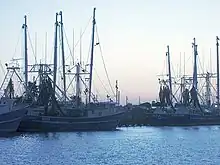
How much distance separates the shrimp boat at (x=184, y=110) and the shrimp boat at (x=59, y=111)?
2808 cm

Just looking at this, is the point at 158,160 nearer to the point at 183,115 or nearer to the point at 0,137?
the point at 0,137

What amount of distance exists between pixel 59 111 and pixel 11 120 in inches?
600

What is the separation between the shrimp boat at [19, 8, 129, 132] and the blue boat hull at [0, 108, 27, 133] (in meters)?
4.74

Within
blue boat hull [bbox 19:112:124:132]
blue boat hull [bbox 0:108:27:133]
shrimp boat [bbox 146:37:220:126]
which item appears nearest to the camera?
blue boat hull [bbox 0:108:27:133]

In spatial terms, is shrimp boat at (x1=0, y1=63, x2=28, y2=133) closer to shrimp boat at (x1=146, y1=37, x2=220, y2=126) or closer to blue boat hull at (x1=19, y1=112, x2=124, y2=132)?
blue boat hull at (x1=19, y1=112, x2=124, y2=132)

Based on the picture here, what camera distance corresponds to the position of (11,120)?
9275 centimetres

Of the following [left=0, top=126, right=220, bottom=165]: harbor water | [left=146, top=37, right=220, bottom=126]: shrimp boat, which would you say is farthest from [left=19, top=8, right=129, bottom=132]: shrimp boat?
[left=146, top=37, right=220, bottom=126]: shrimp boat

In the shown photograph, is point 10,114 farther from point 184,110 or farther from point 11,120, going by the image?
point 184,110

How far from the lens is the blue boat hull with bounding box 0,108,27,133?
9156 centimetres

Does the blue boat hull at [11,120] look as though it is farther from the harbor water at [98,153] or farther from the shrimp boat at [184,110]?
the shrimp boat at [184,110]

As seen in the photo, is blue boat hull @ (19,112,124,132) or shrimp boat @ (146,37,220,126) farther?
shrimp boat @ (146,37,220,126)

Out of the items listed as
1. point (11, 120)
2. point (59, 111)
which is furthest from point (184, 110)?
point (11, 120)

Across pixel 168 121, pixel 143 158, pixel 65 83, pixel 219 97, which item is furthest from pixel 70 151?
pixel 219 97

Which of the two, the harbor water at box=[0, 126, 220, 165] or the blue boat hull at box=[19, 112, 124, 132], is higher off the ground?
the blue boat hull at box=[19, 112, 124, 132]
